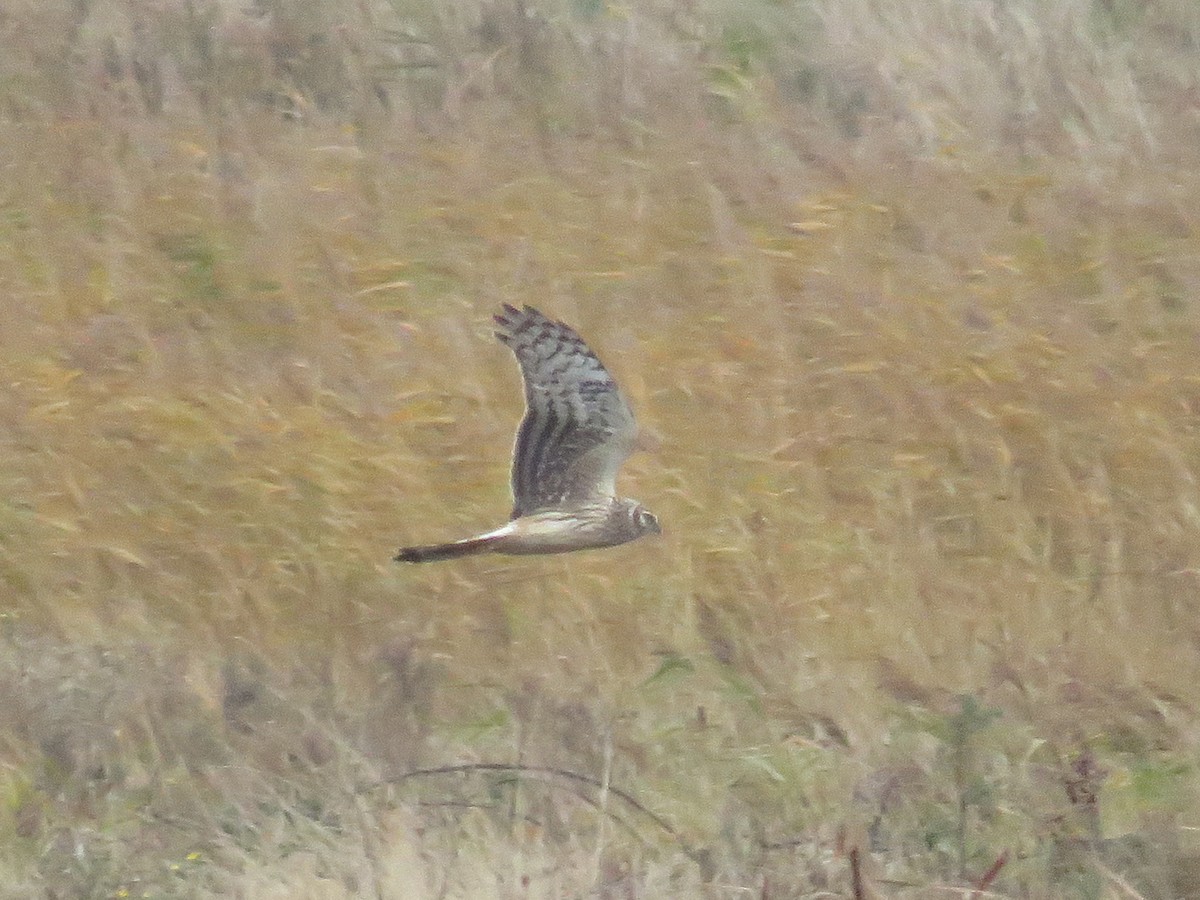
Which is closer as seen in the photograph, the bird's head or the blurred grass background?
the blurred grass background

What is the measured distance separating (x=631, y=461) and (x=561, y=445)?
129cm

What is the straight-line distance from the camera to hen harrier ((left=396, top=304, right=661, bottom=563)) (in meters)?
4.21

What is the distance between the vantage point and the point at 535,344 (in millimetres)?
4215

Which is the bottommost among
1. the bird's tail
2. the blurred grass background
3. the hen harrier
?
the blurred grass background

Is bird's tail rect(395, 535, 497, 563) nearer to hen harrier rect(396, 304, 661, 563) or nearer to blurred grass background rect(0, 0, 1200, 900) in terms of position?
hen harrier rect(396, 304, 661, 563)

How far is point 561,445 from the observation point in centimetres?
428

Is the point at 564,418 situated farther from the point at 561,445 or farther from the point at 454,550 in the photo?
the point at 454,550

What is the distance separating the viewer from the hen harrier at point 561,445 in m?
4.21

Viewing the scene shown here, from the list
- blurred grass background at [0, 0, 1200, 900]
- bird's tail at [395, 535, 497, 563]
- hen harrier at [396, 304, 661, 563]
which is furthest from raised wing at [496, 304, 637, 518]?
blurred grass background at [0, 0, 1200, 900]

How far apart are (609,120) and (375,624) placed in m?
2.82

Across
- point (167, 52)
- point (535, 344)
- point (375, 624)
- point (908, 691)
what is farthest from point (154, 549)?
point (167, 52)

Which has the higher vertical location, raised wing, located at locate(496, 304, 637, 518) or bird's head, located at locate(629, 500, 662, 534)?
raised wing, located at locate(496, 304, 637, 518)

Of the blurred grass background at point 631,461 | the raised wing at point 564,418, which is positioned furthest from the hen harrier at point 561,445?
the blurred grass background at point 631,461

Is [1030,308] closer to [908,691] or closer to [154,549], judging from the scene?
[908,691]
